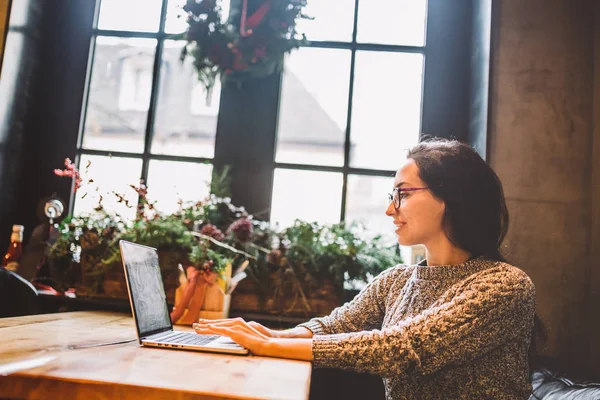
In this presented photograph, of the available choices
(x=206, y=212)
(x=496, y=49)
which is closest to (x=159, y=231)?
(x=206, y=212)

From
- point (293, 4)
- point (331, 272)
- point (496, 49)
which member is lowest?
point (331, 272)

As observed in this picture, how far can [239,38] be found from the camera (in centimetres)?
244

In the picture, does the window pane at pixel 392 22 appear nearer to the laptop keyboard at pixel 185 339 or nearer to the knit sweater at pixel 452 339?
the knit sweater at pixel 452 339

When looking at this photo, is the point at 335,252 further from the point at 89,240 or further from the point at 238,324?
the point at 89,240

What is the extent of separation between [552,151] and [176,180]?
1.64m

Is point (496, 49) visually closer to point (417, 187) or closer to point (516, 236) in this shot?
point (516, 236)

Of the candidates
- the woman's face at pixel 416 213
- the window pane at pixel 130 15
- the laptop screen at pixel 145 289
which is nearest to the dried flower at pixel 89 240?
the laptop screen at pixel 145 289

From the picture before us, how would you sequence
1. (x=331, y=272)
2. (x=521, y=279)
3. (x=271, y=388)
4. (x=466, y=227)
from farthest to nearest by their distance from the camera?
(x=331, y=272) → (x=466, y=227) → (x=521, y=279) → (x=271, y=388)

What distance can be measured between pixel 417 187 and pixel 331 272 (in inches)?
27.6

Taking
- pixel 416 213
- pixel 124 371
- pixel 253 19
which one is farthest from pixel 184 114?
pixel 124 371

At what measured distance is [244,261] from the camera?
213cm

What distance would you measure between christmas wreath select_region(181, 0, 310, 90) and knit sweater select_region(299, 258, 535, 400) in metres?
1.32

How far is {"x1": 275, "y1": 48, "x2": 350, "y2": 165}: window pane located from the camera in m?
2.57

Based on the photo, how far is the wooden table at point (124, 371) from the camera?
81 centimetres
